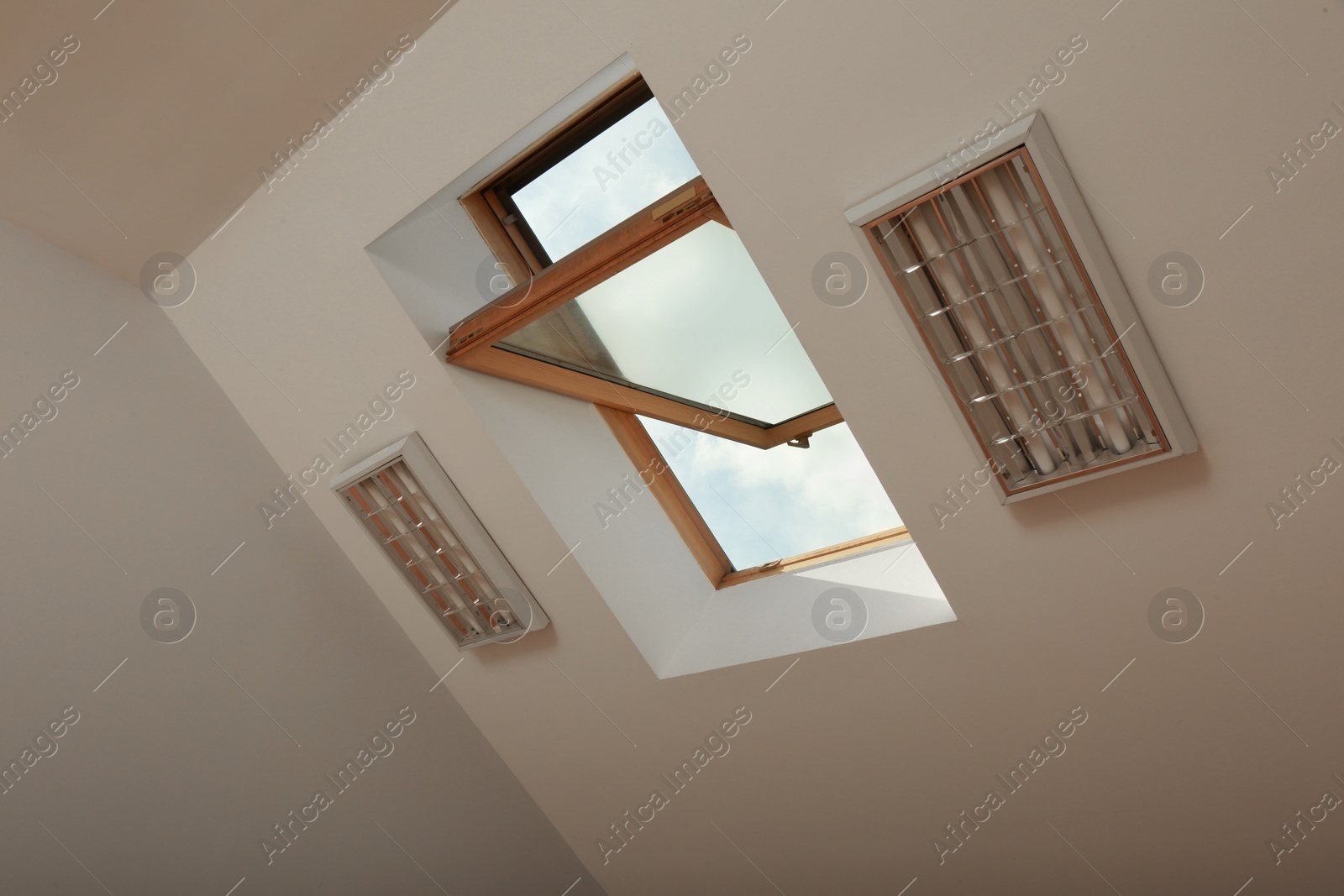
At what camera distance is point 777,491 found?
294 centimetres

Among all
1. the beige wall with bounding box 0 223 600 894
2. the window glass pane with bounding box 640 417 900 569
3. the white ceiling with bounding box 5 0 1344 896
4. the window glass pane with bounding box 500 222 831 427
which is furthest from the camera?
the window glass pane with bounding box 640 417 900 569

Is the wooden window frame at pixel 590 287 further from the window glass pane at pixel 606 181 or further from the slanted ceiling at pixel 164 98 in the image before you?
the slanted ceiling at pixel 164 98

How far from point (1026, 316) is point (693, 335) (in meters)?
1.14

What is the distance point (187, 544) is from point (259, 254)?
856 mm

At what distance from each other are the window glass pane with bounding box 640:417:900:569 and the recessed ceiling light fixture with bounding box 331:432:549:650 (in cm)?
70

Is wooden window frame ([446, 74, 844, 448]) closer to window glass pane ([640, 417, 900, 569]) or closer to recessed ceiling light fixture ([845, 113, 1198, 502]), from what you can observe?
window glass pane ([640, 417, 900, 569])

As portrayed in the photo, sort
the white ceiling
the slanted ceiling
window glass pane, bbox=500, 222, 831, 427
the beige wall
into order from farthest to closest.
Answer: window glass pane, bbox=500, 222, 831, 427
the beige wall
the slanted ceiling
the white ceiling

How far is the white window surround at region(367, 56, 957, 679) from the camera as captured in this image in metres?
2.32

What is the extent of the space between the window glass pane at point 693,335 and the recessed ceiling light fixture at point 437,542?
1.53ft

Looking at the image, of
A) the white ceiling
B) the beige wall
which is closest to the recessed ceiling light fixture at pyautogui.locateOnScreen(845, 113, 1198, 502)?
the white ceiling

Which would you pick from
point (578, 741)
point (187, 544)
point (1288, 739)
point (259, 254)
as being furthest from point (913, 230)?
point (187, 544)

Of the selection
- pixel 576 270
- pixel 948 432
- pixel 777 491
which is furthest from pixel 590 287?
pixel 777 491

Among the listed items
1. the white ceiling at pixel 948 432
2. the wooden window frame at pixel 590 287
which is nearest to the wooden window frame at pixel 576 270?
the wooden window frame at pixel 590 287

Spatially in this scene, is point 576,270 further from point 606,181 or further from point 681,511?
point 681,511
